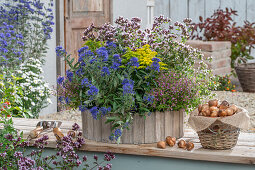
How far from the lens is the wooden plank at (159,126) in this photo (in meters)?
2.51

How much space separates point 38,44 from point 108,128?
115 inches

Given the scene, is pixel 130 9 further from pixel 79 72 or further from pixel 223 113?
pixel 223 113

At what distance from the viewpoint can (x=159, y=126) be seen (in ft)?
8.32

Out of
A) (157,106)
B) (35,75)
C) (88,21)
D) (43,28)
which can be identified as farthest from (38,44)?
(157,106)

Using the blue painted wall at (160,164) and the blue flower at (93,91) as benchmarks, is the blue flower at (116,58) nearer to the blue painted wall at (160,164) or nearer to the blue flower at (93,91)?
the blue flower at (93,91)

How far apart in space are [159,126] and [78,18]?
12.3 feet

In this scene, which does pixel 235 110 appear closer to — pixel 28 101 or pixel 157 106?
pixel 157 106

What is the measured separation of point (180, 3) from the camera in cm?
972

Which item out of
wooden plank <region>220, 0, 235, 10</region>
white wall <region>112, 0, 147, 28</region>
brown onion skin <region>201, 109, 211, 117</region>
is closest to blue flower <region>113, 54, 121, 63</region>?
brown onion skin <region>201, 109, 211, 117</region>

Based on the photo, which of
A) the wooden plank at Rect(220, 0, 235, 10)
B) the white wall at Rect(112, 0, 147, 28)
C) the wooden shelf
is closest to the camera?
the wooden shelf

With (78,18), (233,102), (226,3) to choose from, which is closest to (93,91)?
(78,18)

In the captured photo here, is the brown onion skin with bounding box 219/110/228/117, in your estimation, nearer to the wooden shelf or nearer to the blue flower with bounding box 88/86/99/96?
the wooden shelf

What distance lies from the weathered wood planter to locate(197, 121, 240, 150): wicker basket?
0.21 m

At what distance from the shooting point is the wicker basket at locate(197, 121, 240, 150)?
2.38 meters
